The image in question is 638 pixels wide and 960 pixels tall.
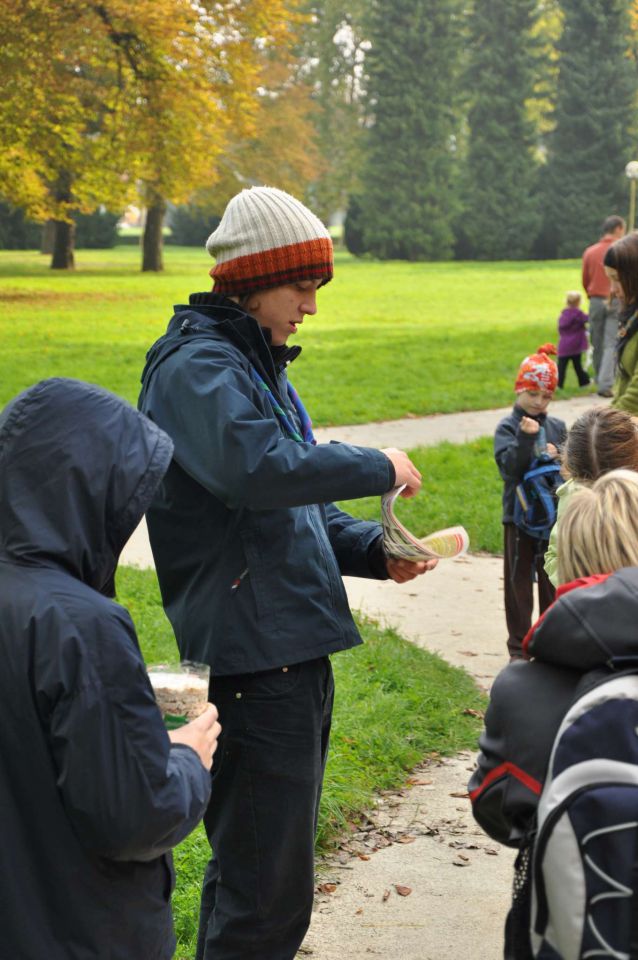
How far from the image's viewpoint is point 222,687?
109 inches

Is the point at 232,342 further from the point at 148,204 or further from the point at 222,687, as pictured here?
the point at 148,204

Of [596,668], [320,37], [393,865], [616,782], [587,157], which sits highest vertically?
[320,37]

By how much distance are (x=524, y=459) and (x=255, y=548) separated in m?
3.14

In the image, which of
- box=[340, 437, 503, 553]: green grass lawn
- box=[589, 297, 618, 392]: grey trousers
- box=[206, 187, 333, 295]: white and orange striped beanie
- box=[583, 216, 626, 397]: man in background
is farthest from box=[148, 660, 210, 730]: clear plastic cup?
box=[583, 216, 626, 397]: man in background

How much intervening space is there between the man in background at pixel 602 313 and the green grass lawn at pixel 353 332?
1.86 feet

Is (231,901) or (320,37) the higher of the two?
(320,37)

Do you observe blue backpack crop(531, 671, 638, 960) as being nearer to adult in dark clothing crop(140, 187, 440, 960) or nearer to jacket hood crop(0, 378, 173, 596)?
jacket hood crop(0, 378, 173, 596)

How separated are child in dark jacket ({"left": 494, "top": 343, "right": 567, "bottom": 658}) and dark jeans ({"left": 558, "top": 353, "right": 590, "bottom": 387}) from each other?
396 inches

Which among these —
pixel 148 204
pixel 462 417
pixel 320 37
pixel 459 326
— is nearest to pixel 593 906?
pixel 462 417

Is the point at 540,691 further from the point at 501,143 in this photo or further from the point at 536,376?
the point at 501,143

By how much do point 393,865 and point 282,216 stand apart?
2.36 metres

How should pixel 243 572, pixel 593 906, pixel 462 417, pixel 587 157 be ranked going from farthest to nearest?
pixel 587 157 < pixel 462 417 < pixel 243 572 < pixel 593 906

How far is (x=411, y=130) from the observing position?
55.3m

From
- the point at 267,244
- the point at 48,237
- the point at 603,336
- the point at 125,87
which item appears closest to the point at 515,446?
the point at 267,244
